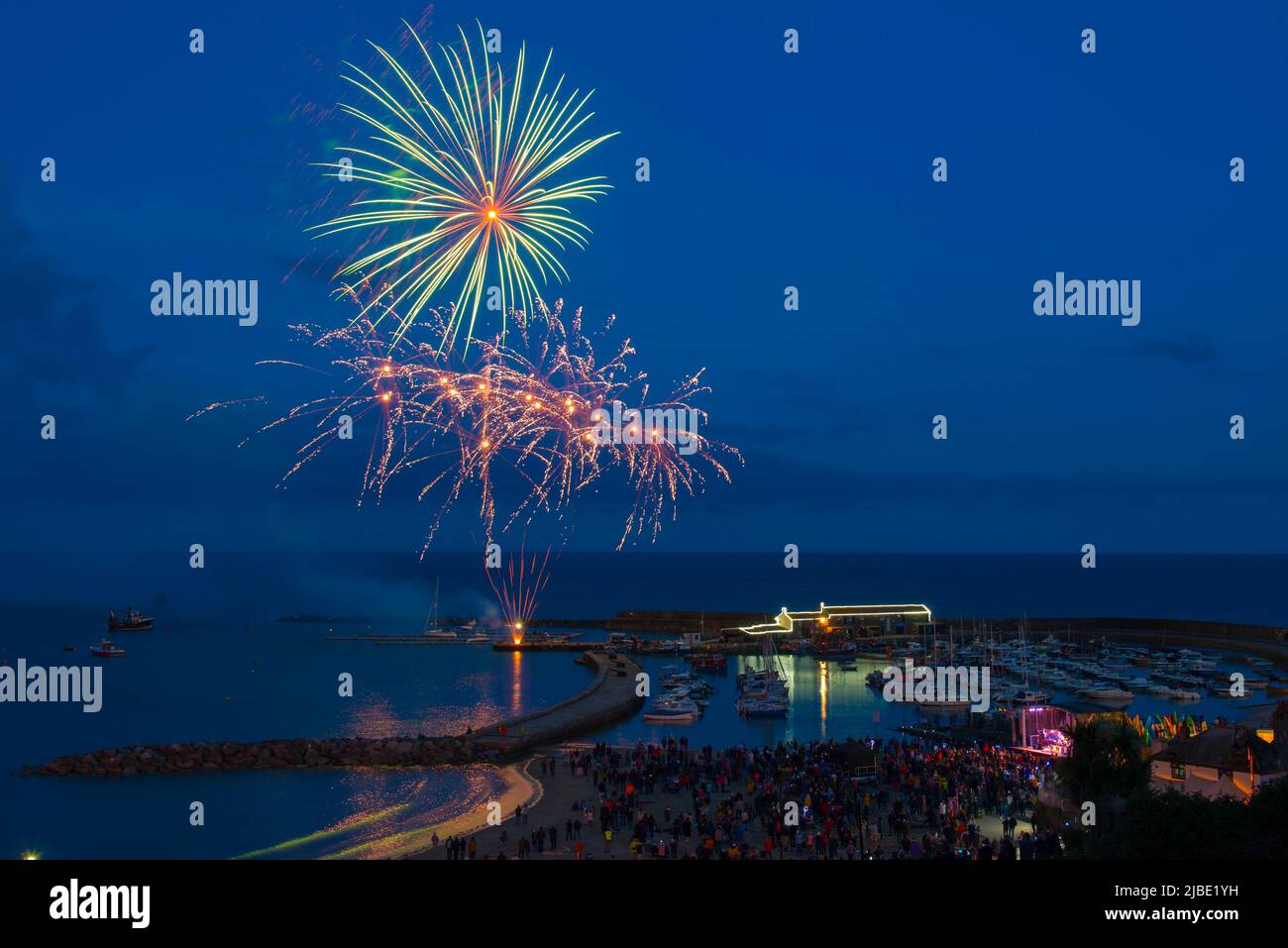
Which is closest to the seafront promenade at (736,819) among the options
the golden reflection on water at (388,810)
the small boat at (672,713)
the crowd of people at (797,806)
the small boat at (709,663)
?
the crowd of people at (797,806)

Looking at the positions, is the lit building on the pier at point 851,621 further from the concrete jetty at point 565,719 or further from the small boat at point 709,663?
the concrete jetty at point 565,719

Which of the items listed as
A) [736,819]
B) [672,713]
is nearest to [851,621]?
[672,713]

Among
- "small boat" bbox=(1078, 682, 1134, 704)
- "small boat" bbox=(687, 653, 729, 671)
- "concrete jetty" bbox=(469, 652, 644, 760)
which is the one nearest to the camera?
"concrete jetty" bbox=(469, 652, 644, 760)

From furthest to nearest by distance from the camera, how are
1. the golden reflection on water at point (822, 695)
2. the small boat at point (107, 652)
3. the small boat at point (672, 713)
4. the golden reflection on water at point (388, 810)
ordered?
the small boat at point (107, 652), the golden reflection on water at point (822, 695), the small boat at point (672, 713), the golden reflection on water at point (388, 810)

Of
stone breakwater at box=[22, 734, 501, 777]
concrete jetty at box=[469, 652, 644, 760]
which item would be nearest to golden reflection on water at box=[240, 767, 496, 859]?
stone breakwater at box=[22, 734, 501, 777]

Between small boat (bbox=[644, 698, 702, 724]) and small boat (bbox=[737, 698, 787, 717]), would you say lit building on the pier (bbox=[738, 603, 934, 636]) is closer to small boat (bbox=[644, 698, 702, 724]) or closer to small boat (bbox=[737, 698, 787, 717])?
small boat (bbox=[737, 698, 787, 717])
